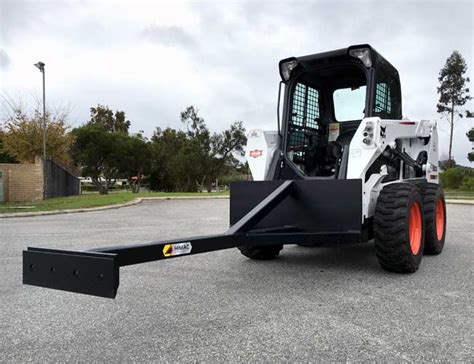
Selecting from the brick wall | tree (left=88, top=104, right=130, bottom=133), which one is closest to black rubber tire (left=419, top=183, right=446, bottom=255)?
the brick wall

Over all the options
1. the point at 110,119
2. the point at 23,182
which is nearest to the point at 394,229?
the point at 23,182

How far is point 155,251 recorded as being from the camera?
317 centimetres

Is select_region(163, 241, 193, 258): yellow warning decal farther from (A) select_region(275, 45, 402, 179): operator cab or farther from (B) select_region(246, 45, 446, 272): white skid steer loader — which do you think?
(A) select_region(275, 45, 402, 179): operator cab

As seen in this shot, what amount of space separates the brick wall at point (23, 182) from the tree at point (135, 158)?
17.3 m

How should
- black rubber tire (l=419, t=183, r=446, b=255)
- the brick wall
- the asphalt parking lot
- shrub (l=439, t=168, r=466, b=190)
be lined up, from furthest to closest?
1. shrub (l=439, t=168, r=466, b=190)
2. the brick wall
3. black rubber tire (l=419, t=183, r=446, b=255)
4. the asphalt parking lot

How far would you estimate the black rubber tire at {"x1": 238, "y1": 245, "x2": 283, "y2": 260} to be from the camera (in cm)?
569

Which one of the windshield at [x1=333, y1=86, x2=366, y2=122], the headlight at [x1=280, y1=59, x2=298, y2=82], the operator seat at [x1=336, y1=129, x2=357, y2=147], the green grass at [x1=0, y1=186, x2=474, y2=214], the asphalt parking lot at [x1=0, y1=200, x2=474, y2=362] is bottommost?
the green grass at [x1=0, y1=186, x2=474, y2=214]

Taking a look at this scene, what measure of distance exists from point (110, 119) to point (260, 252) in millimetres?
52739

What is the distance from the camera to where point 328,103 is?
6527 mm

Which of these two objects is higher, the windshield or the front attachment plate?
the windshield

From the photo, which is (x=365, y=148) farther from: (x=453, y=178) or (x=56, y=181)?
(x=453, y=178)

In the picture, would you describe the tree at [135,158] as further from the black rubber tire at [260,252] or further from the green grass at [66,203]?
the black rubber tire at [260,252]

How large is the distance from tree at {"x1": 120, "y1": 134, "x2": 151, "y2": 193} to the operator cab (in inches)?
1315

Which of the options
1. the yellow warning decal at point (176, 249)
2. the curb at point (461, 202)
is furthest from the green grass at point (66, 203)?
the yellow warning decal at point (176, 249)
